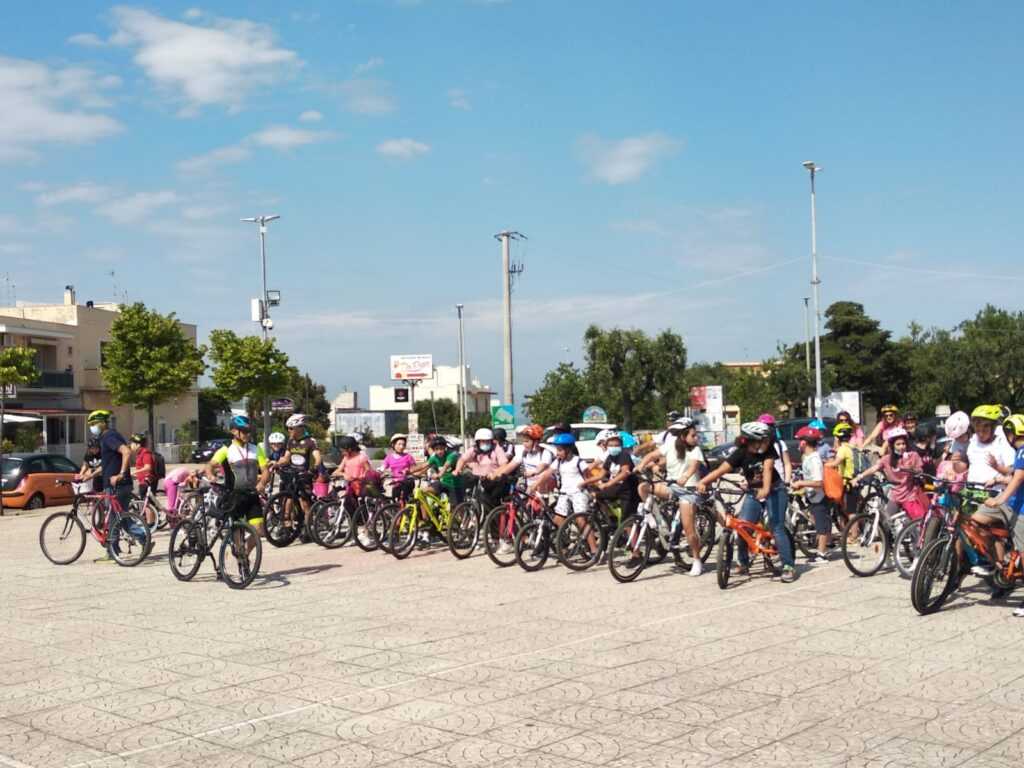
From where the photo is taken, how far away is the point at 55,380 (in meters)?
58.8

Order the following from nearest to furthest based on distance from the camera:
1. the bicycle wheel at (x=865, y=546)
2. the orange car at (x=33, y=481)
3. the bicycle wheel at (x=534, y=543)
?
1. the bicycle wheel at (x=865, y=546)
2. the bicycle wheel at (x=534, y=543)
3. the orange car at (x=33, y=481)

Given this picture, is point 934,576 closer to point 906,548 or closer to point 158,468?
point 906,548

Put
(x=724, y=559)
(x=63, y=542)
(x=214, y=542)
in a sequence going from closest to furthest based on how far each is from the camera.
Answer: (x=724, y=559), (x=214, y=542), (x=63, y=542)

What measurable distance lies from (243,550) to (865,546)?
20.9ft

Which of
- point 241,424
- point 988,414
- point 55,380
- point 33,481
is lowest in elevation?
point 33,481

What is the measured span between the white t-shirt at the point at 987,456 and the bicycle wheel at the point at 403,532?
6.87m

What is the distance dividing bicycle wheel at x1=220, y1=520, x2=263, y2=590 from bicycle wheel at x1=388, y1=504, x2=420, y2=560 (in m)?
2.49

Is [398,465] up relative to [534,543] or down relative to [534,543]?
up

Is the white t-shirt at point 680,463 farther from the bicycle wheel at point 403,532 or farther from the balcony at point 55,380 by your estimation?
the balcony at point 55,380

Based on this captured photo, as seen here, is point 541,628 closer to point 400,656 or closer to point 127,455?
point 400,656

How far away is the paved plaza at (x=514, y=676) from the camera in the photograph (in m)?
6.00

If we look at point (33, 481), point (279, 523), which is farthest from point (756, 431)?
point (33, 481)

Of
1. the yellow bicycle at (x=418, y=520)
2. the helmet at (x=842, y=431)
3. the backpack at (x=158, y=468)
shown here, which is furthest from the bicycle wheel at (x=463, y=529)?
the backpack at (x=158, y=468)

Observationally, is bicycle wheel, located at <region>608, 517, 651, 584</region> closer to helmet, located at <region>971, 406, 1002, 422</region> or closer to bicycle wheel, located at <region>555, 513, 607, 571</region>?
bicycle wheel, located at <region>555, 513, 607, 571</region>
